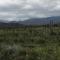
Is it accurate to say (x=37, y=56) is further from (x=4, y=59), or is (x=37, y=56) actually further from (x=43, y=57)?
(x=4, y=59)

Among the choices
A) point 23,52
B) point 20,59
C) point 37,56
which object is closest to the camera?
point 20,59

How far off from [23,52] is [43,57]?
2058mm

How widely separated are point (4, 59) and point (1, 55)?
1.93 feet

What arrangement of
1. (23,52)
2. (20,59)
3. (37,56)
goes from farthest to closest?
1. (23,52)
2. (37,56)
3. (20,59)

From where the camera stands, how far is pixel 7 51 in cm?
1585

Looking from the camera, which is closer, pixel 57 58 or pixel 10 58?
pixel 10 58

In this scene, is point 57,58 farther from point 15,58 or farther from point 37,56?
point 15,58

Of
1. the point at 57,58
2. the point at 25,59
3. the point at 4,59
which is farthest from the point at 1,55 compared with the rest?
the point at 57,58

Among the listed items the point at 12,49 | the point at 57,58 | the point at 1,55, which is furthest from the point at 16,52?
the point at 57,58

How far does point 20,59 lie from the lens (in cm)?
1447

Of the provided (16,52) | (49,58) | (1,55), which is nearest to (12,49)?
(16,52)

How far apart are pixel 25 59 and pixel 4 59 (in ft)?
4.04

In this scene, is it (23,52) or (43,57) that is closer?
(43,57)

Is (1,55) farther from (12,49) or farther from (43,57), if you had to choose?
(43,57)
